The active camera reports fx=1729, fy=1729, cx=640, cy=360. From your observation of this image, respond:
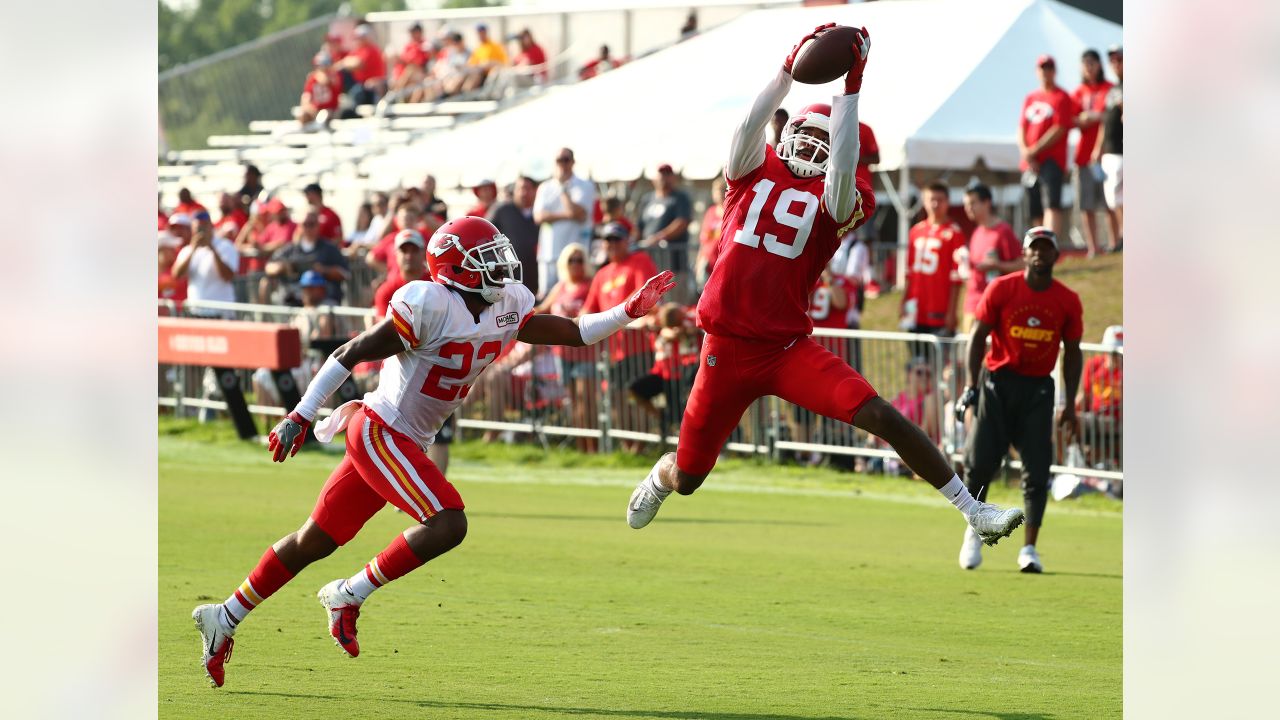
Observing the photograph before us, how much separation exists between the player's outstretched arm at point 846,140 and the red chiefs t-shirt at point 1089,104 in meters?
12.3

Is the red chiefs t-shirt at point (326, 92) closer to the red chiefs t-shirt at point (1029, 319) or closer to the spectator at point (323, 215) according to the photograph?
the spectator at point (323, 215)

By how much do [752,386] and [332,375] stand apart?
6.62 feet

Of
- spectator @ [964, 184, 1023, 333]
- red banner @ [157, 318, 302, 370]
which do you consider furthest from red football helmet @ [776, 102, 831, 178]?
red banner @ [157, 318, 302, 370]

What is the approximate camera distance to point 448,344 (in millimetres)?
7488

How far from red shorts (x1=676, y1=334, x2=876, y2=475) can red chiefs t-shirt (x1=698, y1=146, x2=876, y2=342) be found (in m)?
0.08

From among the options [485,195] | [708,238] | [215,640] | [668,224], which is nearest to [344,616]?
[215,640]

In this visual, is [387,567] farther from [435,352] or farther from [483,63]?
[483,63]

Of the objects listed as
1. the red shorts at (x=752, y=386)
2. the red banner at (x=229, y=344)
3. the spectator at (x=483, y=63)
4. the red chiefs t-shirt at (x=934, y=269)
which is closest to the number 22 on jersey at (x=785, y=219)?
the red shorts at (x=752, y=386)

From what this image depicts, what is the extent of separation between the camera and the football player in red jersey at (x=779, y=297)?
781cm

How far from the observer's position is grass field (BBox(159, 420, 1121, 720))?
287 inches

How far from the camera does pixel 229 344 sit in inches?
706

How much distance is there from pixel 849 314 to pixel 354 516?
10.0m
